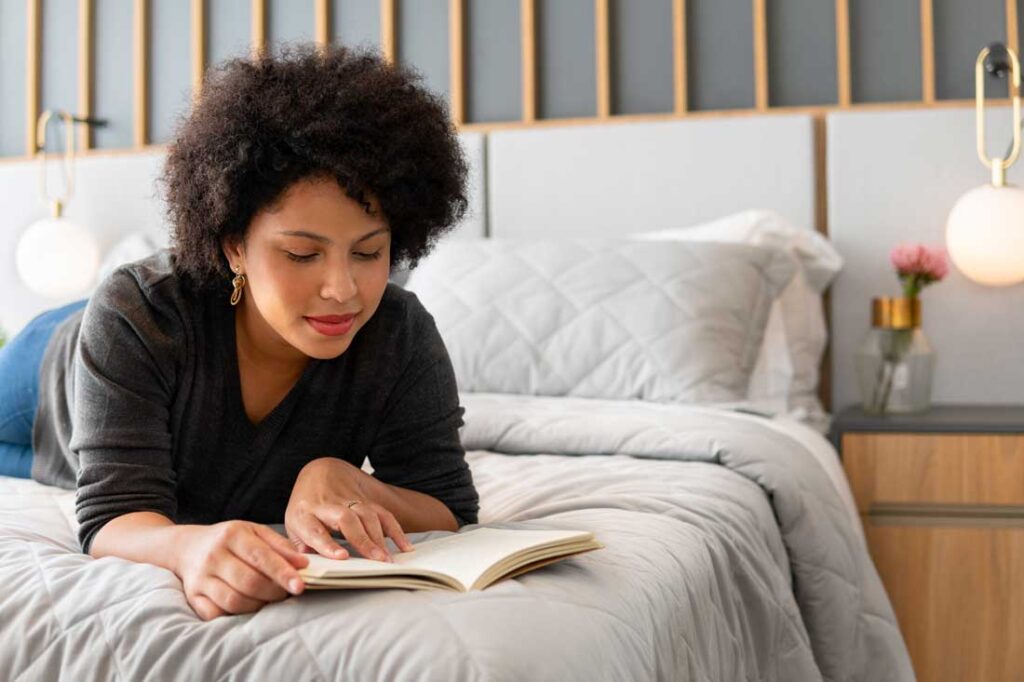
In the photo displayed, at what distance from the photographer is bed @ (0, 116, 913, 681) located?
94 cm

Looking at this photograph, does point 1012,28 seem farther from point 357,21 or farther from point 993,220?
point 357,21

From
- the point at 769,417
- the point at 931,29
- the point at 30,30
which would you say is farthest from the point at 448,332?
the point at 30,30

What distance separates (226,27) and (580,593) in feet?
9.08

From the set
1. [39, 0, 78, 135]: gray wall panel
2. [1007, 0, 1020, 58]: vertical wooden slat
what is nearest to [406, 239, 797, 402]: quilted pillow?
[1007, 0, 1020, 58]: vertical wooden slat

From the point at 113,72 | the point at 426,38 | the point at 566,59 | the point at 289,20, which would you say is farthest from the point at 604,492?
the point at 113,72

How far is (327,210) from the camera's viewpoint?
1.23 m

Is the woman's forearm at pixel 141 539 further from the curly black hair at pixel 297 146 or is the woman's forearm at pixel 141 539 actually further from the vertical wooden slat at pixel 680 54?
the vertical wooden slat at pixel 680 54

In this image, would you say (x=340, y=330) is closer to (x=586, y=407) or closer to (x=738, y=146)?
(x=586, y=407)

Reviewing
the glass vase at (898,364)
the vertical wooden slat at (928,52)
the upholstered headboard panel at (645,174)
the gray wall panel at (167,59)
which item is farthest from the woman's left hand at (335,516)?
the gray wall panel at (167,59)

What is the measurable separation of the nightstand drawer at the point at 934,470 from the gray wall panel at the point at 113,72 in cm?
229

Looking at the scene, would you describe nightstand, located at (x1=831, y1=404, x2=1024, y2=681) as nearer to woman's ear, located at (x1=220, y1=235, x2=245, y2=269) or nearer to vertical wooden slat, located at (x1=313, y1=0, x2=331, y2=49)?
woman's ear, located at (x1=220, y1=235, x2=245, y2=269)

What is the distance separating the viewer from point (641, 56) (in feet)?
10.1

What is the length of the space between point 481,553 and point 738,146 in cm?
201

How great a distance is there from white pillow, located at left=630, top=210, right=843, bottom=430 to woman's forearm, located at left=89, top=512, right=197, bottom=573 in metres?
1.63
